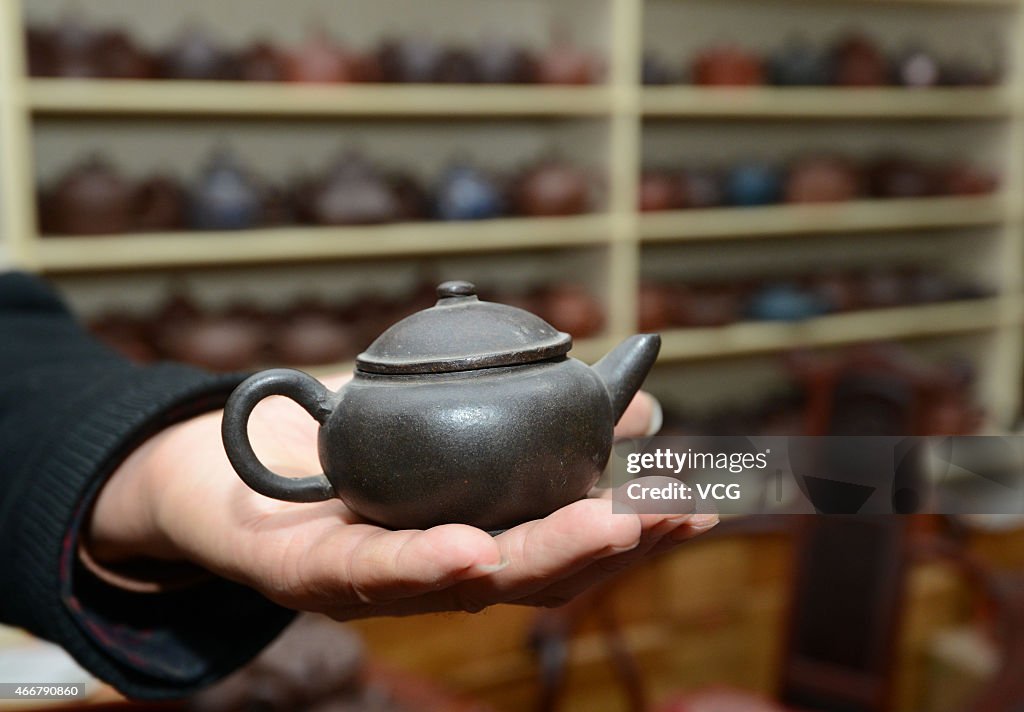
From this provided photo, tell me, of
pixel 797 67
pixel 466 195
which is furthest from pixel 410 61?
pixel 797 67

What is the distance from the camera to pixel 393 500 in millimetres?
632

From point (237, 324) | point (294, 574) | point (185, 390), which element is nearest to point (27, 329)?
point (185, 390)

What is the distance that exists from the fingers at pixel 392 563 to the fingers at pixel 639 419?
0.29 m

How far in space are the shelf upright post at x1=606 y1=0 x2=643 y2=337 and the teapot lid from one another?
6.70ft

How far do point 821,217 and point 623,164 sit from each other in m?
0.70

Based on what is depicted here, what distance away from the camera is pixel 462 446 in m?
0.62

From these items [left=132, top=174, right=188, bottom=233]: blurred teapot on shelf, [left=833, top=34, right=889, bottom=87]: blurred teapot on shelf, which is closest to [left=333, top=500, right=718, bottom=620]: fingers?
[left=132, top=174, right=188, bottom=233]: blurred teapot on shelf

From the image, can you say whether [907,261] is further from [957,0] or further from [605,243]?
[605,243]

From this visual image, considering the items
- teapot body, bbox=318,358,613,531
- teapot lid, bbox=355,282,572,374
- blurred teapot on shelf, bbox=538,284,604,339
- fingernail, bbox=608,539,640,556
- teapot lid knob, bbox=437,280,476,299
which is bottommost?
blurred teapot on shelf, bbox=538,284,604,339

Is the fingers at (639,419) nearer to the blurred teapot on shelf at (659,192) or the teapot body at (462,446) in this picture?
→ the teapot body at (462,446)

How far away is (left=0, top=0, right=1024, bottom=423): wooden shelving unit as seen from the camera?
2.13 m

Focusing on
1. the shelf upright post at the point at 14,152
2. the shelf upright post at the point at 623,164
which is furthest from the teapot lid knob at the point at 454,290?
the shelf upright post at the point at 623,164

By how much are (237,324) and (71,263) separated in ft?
1.31

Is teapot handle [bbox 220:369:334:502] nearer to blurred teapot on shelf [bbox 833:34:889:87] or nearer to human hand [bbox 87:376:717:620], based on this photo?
human hand [bbox 87:376:717:620]
